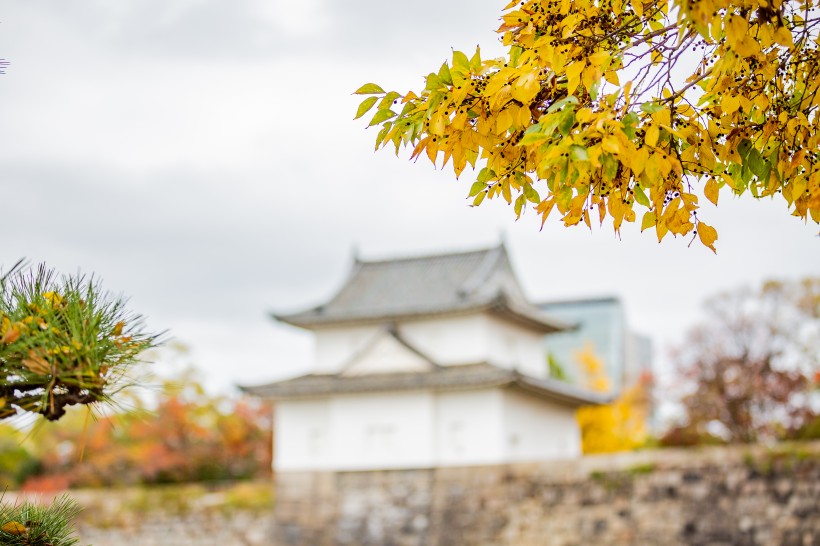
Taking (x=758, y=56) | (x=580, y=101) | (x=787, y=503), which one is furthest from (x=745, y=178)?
(x=787, y=503)

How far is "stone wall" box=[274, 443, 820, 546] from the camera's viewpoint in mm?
16141

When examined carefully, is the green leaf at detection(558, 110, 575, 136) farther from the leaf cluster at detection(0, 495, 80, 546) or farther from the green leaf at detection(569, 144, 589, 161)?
the leaf cluster at detection(0, 495, 80, 546)

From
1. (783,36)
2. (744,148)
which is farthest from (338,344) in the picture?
(783,36)

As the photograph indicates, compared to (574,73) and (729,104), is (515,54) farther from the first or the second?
(729,104)

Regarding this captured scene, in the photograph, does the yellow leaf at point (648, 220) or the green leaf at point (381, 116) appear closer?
the green leaf at point (381, 116)

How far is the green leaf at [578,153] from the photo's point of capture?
2837 mm

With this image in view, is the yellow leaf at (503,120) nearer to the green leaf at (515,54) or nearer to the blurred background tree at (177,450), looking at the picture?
the green leaf at (515,54)

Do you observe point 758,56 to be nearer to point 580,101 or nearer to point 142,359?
point 580,101

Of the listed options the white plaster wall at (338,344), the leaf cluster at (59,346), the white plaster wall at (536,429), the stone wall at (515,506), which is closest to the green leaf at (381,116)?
the leaf cluster at (59,346)

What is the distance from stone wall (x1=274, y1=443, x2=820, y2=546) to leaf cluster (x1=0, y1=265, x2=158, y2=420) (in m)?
15.2

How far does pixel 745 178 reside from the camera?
358cm

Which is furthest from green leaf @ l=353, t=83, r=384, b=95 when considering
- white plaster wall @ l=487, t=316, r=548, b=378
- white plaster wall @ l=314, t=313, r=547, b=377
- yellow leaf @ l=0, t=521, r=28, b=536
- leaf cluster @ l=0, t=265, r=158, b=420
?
white plaster wall @ l=487, t=316, r=548, b=378

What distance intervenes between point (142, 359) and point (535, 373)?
19427 millimetres

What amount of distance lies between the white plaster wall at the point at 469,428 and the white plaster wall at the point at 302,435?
94.2 inches
